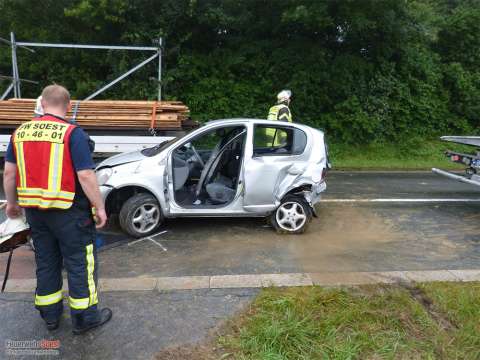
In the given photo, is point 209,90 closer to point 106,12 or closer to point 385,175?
point 106,12

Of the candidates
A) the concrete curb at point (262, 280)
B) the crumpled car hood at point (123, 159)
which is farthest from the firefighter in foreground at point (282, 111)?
the concrete curb at point (262, 280)

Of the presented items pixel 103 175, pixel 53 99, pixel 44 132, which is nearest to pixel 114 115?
pixel 103 175

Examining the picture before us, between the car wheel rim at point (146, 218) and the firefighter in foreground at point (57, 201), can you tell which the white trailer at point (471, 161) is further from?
the firefighter in foreground at point (57, 201)

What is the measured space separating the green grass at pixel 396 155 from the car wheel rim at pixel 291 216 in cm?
605

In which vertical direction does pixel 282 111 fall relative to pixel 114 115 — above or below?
above

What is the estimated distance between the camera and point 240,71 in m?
12.9

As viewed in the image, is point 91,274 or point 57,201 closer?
point 57,201

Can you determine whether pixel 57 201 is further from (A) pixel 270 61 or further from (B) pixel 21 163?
(A) pixel 270 61

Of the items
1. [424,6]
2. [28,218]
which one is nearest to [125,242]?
[28,218]

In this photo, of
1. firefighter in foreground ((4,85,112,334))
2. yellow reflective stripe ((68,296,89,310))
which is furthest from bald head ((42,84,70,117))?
yellow reflective stripe ((68,296,89,310))

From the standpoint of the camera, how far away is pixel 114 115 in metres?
7.41

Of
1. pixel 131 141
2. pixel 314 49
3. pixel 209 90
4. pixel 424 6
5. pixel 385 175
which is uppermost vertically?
pixel 424 6

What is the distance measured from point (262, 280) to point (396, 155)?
10309mm

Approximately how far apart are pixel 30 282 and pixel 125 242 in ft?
4.08
